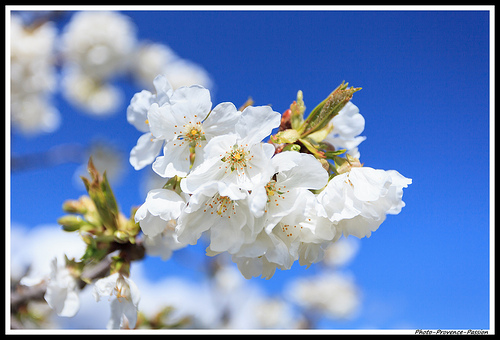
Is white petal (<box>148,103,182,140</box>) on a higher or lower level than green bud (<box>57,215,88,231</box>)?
higher

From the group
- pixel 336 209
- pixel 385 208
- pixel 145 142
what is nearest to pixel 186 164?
pixel 145 142

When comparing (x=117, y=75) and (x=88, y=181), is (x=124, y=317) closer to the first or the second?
(x=88, y=181)

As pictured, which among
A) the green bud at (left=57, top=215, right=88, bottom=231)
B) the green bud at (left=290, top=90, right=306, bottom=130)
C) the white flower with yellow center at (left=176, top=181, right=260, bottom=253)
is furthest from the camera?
the green bud at (left=57, top=215, right=88, bottom=231)

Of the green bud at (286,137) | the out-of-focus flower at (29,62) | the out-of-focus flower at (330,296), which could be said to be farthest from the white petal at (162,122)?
the out-of-focus flower at (330,296)

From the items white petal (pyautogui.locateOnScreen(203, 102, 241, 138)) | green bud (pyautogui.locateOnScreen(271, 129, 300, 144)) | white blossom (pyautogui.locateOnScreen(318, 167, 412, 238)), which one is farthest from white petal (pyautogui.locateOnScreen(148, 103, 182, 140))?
white blossom (pyautogui.locateOnScreen(318, 167, 412, 238))

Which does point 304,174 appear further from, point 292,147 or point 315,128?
point 315,128

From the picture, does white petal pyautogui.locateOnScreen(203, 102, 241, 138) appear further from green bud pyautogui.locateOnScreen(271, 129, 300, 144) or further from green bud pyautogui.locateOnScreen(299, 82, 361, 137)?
green bud pyautogui.locateOnScreen(299, 82, 361, 137)

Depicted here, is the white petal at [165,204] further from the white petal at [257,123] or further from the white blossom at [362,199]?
the white blossom at [362,199]
